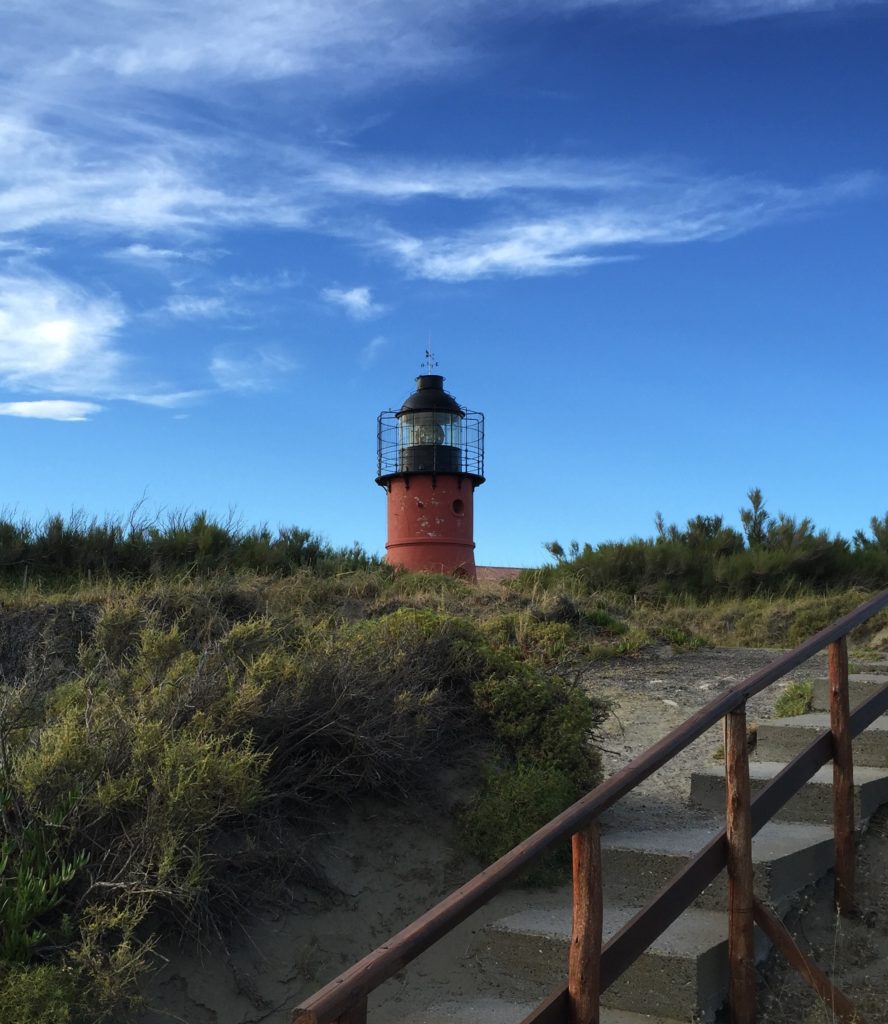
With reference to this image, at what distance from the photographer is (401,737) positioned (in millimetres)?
6090

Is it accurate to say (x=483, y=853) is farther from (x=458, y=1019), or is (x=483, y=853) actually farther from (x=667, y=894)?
(x=667, y=894)

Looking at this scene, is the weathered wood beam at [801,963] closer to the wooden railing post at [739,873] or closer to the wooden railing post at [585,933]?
the wooden railing post at [739,873]

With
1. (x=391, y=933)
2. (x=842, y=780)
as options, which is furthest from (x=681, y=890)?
(x=391, y=933)

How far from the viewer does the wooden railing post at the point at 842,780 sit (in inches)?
209

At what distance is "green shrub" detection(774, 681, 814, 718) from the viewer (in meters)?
7.78

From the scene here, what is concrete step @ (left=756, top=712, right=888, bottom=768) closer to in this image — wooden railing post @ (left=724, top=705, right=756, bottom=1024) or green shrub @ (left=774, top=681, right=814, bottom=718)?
green shrub @ (left=774, top=681, right=814, bottom=718)

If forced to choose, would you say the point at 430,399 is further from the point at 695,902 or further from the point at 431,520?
the point at 695,902

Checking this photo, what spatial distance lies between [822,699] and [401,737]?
3374mm

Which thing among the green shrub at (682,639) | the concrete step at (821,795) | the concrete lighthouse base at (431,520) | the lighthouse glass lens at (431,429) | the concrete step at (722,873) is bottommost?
the concrete step at (722,873)

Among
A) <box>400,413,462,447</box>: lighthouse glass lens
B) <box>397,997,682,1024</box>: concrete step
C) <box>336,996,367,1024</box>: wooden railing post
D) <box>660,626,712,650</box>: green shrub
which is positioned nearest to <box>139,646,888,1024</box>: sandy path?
<box>397,997,682,1024</box>: concrete step

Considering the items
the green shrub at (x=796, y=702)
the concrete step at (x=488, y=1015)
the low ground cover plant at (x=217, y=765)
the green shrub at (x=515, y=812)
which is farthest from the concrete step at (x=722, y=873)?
the green shrub at (x=796, y=702)

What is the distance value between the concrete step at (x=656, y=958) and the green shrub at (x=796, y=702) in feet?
10.4

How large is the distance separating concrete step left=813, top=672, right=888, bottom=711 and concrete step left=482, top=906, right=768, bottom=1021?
105 inches

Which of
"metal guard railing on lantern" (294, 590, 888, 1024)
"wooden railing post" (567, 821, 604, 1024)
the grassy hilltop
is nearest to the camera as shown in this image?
"metal guard railing on lantern" (294, 590, 888, 1024)
